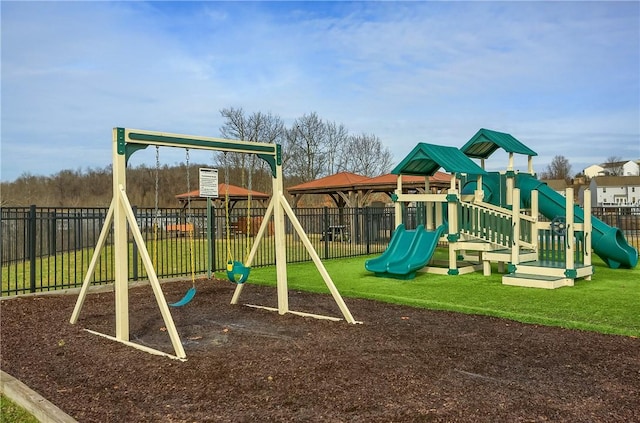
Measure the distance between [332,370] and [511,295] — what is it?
16.2 ft

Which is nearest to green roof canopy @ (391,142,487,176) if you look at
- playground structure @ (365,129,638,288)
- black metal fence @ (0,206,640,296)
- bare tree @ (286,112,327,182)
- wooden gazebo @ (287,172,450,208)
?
playground structure @ (365,129,638,288)

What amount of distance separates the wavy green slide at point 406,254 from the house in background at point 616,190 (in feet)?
273

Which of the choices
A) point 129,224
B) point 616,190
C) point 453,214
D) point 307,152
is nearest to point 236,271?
point 129,224

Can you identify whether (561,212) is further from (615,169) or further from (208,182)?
(615,169)

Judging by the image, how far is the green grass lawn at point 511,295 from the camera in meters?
6.61

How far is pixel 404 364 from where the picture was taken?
4816 millimetres

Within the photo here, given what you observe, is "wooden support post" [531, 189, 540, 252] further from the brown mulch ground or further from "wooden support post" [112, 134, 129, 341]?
"wooden support post" [112, 134, 129, 341]

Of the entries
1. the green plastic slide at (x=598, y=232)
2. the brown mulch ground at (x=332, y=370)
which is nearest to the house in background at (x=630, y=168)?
the green plastic slide at (x=598, y=232)

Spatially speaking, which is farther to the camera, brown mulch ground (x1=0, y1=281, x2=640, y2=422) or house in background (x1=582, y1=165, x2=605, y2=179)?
house in background (x1=582, y1=165, x2=605, y2=179)

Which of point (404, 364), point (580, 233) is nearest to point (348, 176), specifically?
point (580, 233)

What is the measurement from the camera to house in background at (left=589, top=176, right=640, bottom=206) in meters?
82.4

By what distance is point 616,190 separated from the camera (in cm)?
8462

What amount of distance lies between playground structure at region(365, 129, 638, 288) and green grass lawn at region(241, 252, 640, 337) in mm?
329

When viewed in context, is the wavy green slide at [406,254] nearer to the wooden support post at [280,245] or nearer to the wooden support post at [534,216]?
the wooden support post at [534,216]
